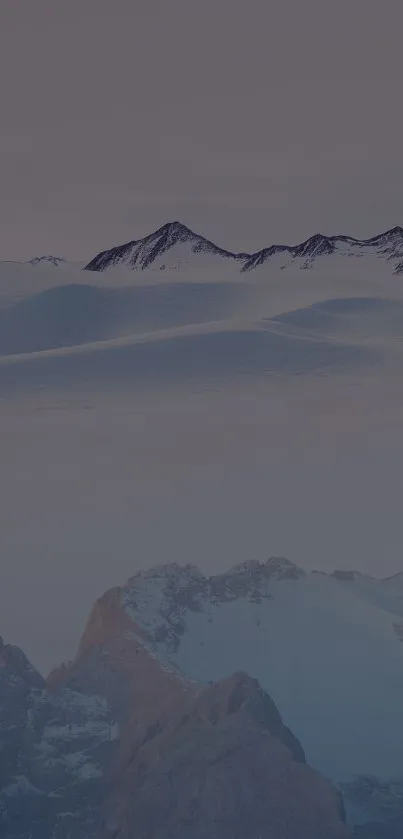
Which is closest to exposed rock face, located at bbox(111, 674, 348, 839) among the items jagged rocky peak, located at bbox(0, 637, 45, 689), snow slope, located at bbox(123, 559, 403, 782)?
snow slope, located at bbox(123, 559, 403, 782)

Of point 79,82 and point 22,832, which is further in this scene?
point 79,82

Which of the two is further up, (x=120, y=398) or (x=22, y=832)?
(x=120, y=398)

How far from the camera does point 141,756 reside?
4.64 m

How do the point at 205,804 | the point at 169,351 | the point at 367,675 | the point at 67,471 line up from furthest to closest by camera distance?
the point at 169,351, the point at 67,471, the point at 367,675, the point at 205,804

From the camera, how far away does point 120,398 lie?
5340 mm

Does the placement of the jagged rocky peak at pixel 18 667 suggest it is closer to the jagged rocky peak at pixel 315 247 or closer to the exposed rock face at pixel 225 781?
the exposed rock face at pixel 225 781

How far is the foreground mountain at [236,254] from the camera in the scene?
228 inches

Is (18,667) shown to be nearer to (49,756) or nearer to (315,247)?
(49,756)

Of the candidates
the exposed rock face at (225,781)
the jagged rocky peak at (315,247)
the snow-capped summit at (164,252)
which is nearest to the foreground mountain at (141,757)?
the exposed rock face at (225,781)

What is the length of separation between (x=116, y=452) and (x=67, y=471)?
0.25 m

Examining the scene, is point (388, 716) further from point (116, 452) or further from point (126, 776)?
point (116, 452)

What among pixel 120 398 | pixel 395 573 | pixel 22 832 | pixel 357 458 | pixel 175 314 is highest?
pixel 175 314

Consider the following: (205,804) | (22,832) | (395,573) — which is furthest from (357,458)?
(22,832)

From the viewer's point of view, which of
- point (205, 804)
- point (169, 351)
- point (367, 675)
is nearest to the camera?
point (205, 804)
